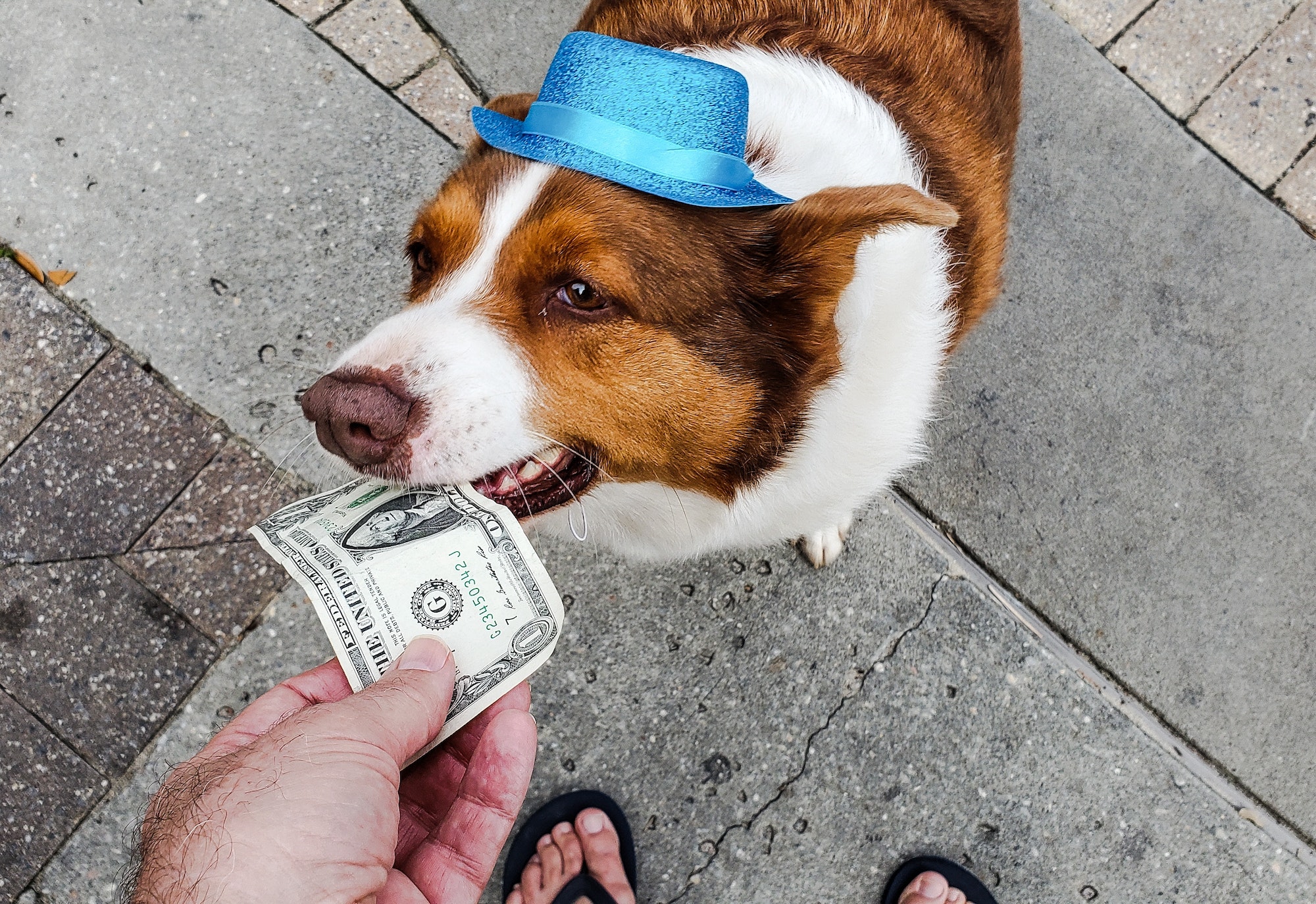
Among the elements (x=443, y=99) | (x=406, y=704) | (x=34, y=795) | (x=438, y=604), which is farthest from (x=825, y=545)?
(x=34, y=795)

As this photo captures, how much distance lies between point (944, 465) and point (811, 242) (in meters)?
1.84

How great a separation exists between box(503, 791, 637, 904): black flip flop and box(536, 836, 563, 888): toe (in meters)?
0.02

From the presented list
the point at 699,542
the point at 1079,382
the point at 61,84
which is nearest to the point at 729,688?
the point at 699,542

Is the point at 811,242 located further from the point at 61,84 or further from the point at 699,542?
the point at 61,84

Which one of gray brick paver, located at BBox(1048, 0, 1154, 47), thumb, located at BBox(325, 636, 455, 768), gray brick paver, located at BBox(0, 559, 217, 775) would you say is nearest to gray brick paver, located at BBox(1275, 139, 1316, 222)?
gray brick paver, located at BBox(1048, 0, 1154, 47)

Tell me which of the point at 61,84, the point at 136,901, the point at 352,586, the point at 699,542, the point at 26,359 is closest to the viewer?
the point at 136,901

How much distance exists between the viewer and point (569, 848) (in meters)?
2.99

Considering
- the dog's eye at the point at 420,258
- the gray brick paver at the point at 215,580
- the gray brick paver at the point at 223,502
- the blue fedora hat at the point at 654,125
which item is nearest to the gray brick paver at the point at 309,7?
the gray brick paver at the point at 223,502

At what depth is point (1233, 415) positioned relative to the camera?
3.37m

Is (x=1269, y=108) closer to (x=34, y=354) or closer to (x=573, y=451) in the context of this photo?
(x=573, y=451)

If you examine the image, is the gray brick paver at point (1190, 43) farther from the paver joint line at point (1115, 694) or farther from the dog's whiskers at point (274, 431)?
the dog's whiskers at point (274, 431)

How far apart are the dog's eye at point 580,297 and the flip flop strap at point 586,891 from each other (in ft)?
6.90

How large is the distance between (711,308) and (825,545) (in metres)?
1.50

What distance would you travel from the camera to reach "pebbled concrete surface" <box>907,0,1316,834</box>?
3199 mm
